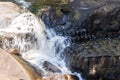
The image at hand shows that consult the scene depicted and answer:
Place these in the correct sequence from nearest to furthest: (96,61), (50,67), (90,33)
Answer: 1. (96,61)
2. (50,67)
3. (90,33)

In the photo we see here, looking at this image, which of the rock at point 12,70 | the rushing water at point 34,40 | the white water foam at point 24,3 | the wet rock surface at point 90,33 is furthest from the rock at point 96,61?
the white water foam at point 24,3

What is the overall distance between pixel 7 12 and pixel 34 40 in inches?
60.5

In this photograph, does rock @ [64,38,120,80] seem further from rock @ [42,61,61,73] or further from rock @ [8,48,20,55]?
rock @ [8,48,20,55]

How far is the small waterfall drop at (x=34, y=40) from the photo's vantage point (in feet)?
34.4

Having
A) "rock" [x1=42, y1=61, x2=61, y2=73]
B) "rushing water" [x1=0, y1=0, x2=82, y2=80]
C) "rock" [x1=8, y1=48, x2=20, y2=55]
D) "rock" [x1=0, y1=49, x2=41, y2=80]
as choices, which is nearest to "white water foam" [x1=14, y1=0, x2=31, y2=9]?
"rushing water" [x1=0, y1=0, x2=82, y2=80]

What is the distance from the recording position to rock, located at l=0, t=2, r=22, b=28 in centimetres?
1109

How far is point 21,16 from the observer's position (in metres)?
11.2

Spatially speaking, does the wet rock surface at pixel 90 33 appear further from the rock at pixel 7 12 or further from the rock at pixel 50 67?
the rock at pixel 7 12

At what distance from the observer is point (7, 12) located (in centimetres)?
1173

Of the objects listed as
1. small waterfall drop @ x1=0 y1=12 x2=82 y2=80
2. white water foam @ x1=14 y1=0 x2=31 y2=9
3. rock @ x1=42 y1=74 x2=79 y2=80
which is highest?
white water foam @ x1=14 y1=0 x2=31 y2=9

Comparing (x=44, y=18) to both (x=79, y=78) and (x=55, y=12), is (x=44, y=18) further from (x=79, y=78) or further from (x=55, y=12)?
(x=79, y=78)

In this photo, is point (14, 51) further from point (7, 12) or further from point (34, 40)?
point (7, 12)

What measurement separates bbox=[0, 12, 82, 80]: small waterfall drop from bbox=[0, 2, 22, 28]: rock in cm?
19

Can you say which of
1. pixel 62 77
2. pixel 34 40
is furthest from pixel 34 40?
pixel 62 77
